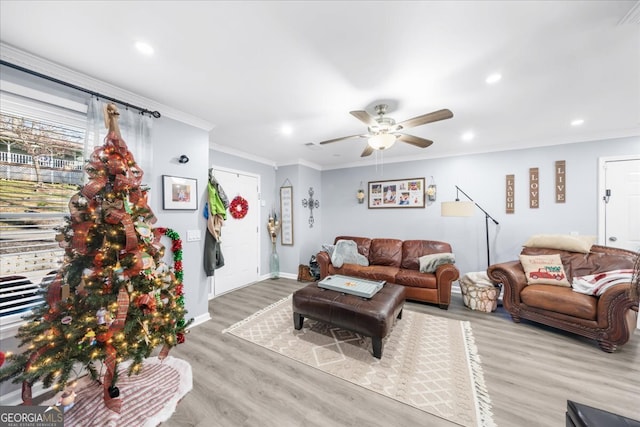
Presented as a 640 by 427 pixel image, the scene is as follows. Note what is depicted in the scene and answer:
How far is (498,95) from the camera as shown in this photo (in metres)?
2.20

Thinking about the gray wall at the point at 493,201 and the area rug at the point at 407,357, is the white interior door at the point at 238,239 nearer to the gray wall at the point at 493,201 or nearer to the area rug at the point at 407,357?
the area rug at the point at 407,357

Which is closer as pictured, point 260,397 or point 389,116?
point 260,397

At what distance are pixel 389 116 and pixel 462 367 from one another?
2.64 m

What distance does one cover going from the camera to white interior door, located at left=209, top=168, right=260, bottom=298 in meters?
3.88

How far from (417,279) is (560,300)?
4.94 ft

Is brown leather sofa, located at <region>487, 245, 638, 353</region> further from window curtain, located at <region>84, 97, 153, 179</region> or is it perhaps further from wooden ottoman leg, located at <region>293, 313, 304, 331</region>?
window curtain, located at <region>84, 97, 153, 179</region>

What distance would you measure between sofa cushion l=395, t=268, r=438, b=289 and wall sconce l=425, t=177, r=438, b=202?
149 centimetres

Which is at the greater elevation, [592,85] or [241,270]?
[592,85]

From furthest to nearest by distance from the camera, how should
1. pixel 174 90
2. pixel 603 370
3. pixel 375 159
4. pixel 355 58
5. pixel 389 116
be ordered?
1. pixel 375 159
2. pixel 389 116
3. pixel 174 90
4. pixel 603 370
5. pixel 355 58

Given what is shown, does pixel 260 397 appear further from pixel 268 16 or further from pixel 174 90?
pixel 174 90

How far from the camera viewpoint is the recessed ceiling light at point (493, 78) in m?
1.87

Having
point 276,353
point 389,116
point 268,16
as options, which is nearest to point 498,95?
point 389,116

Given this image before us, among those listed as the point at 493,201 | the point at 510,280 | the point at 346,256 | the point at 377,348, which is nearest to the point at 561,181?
the point at 493,201

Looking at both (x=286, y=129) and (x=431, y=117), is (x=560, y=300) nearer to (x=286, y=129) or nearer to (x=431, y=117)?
(x=431, y=117)
